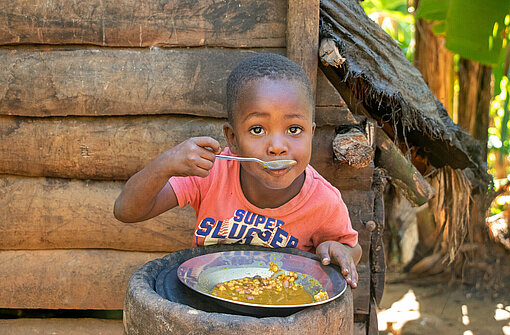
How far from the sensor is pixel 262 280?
1.60 meters

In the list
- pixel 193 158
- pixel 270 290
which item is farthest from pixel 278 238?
pixel 193 158

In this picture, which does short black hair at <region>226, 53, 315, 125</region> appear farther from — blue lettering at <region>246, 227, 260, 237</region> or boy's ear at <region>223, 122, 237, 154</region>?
blue lettering at <region>246, 227, 260, 237</region>

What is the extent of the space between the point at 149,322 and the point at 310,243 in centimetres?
87

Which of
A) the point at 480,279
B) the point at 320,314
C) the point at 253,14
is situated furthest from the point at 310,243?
the point at 480,279

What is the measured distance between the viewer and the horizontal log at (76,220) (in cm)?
235

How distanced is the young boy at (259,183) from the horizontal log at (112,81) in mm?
445

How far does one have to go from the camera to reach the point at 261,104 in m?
1.61

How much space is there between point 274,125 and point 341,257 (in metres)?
0.48

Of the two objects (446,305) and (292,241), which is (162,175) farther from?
(446,305)

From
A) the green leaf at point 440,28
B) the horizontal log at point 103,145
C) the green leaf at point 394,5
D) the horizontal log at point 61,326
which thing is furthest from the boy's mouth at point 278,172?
the green leaf at point 394,5

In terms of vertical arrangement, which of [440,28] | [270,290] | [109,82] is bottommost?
[270,290]

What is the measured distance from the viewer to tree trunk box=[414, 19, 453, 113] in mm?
4680

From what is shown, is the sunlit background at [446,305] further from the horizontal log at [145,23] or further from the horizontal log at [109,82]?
the horizontal log at [109,82]

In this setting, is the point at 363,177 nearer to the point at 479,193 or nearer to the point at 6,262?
the point at 479,193
